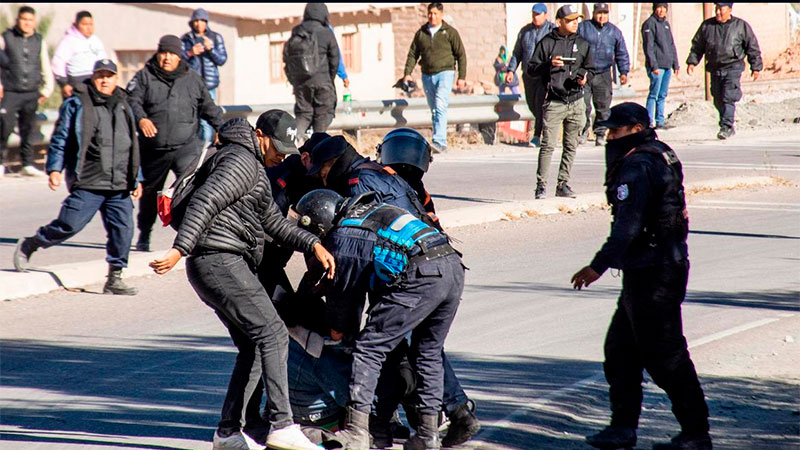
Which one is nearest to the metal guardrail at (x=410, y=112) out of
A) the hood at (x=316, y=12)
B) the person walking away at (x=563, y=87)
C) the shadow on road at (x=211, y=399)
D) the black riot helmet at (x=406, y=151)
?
the hood at (x=316, y=12)

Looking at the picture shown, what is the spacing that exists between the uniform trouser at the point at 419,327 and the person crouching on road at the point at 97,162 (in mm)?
4256

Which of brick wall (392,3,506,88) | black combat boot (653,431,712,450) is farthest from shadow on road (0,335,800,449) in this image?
brick wall (392,3,506,88)

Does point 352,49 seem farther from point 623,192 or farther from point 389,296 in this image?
point 389,296

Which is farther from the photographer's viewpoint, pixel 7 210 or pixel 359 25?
pixel 359 25

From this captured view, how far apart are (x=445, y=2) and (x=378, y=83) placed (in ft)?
10.8

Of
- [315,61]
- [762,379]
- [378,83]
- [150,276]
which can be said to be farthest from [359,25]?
[762,379]

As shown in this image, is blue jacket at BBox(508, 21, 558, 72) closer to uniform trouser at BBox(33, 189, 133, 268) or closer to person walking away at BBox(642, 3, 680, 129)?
person walking away at BBox(642, 3, 680, 129)

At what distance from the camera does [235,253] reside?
5.56 m

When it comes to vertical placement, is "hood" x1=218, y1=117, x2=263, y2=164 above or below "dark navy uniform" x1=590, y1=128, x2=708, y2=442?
above

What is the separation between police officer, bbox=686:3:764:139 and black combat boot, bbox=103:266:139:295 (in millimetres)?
11818

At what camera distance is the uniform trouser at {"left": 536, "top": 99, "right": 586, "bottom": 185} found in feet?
41.7

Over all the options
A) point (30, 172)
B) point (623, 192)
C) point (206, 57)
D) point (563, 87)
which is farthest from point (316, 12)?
point (623, 192)

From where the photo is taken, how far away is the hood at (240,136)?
5.64 meters

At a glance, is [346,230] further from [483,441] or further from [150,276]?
[150,276]
